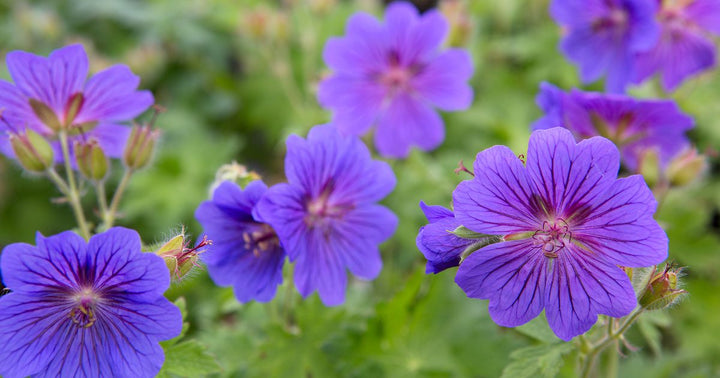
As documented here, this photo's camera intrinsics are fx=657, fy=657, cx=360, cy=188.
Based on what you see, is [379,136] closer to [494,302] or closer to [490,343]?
[490,343]

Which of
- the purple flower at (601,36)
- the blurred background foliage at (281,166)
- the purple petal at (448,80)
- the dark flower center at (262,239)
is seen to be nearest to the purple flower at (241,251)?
the dark flower center at (262,239)

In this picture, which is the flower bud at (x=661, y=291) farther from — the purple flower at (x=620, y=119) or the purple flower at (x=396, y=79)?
the purple flower at (x=396, y=79)

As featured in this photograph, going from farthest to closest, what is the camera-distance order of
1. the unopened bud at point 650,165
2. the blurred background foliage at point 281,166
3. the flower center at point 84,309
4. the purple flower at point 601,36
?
the purple flower at point 601,36
the blurred background foliage at point 281,166
the unopened bud at point 650,165
the flower center at point 84,309

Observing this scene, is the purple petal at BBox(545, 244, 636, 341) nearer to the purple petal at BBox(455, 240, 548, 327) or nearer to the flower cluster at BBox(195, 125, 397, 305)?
the purple petal at BBox(455, 240, 548, 327)

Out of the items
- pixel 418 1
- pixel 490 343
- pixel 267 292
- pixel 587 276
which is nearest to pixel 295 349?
pixel 267 292

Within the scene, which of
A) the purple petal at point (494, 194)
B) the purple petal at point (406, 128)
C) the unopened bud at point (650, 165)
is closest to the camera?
the purple petal at point (494, 194)

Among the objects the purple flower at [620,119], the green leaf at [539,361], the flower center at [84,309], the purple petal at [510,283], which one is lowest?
the green leaf at [539,361]

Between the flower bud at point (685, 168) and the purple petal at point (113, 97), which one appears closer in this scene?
the purple petal at point (113, 97)
